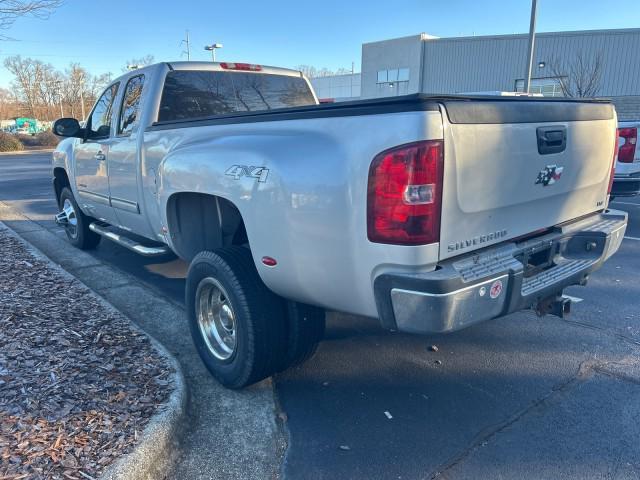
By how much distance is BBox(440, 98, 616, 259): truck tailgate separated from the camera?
7.72ft

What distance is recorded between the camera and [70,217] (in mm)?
6984

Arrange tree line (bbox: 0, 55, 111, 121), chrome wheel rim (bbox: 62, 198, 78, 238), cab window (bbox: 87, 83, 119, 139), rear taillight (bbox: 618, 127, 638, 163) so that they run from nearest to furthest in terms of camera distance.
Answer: cab window (bbox: 87, 83, 119, 139), chrome wheel rim (bbox: 62, 198, 78, 238), rear taillight (bbox: 618, 127, 638, 163), tree line (bbox: 0, 55, 111, 121)

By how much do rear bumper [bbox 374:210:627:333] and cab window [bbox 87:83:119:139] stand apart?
396 cm

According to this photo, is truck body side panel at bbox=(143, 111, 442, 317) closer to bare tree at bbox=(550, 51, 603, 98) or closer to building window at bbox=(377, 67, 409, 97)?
bare tree at bbox=(550, 51, 603, 98)

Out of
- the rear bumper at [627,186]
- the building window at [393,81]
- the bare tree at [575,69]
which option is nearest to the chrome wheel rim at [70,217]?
the rear bumper at [627,186]

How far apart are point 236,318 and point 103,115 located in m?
3.55

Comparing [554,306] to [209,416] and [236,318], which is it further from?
[209,416]

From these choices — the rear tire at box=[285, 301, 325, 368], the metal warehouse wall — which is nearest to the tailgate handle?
the rear tire at box=[285, 301, 325, 368]

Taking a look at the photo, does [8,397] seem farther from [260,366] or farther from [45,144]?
[45,144]

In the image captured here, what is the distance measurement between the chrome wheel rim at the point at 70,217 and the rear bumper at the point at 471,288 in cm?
567

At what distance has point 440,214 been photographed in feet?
7.59

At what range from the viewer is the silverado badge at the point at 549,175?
9.28ft

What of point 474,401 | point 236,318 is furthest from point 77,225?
point 474,401

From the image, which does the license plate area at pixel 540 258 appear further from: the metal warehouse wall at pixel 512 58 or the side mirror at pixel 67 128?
the metal warehouse wall at pixel 512 58
